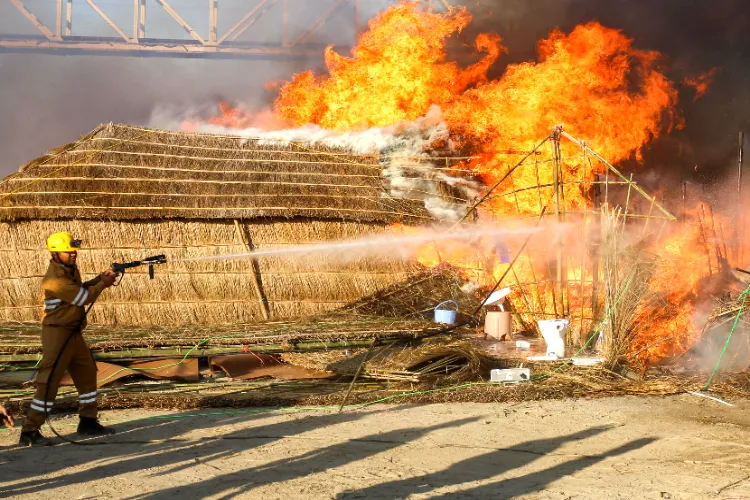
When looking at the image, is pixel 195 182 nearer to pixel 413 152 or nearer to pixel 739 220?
pixel 413 152

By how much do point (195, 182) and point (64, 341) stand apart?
24.4 feet

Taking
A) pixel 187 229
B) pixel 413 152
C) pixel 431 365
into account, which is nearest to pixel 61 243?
pixel 431 365

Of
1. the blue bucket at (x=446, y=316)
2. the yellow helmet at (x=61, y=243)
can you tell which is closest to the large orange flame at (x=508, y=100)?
the blue bucket at (x=446, y=316)

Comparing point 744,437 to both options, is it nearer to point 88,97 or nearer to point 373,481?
point 373,481

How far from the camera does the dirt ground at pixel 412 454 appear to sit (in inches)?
223

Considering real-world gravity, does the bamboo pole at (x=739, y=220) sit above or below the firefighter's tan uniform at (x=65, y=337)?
above

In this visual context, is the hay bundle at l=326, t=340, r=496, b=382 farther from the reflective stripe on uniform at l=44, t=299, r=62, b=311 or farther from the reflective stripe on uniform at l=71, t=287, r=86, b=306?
the reflective stripe on uniform at l=44, t=299, r=62, b=311

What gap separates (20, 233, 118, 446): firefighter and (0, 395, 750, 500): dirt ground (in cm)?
30

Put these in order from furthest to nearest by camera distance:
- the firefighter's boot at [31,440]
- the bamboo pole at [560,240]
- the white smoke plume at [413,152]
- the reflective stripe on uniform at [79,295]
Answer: the white smoke plume at [413,152] → the bamboo pole at [560,240] → the reflective stripe on uniform at [79,295] → the firefighter's boot at [31,440]

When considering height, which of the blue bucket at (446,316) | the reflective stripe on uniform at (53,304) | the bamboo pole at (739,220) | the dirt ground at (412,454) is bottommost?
the dirt ground at (412,454)

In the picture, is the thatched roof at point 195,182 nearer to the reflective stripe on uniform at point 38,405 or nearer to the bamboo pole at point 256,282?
the bamboo pole at point 256,282

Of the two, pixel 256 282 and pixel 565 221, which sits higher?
pixel 565 221

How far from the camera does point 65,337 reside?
7355 millimetres

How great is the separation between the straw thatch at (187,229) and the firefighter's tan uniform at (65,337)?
6.06 meters
